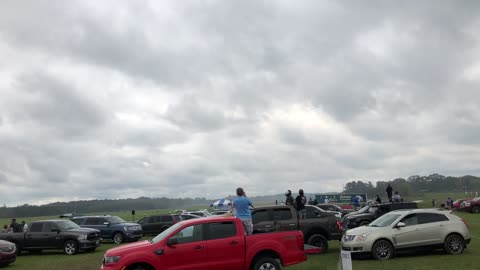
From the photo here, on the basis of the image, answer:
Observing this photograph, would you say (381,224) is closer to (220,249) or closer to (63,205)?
(220,249)

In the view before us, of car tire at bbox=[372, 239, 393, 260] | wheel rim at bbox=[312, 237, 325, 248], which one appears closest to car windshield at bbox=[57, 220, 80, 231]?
wheel rim at bbox=[312, 237, 325, 248]

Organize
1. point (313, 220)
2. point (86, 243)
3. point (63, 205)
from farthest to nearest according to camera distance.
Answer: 1. point (63, 205)
2. point (86, 243)
3. point (313, 220)

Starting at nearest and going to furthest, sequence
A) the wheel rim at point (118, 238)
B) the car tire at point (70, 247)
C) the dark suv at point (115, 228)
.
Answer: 1. the car tire at point (70, 247)
2. the dark suv at point (115, 228)
3. the wheel rim at point (118, 238)

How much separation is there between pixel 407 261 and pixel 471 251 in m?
3.06

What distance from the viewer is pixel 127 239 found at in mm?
28219

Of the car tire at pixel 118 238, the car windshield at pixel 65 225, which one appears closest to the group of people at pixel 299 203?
the car windshield at pixel 65 225

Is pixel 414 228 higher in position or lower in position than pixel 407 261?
higher

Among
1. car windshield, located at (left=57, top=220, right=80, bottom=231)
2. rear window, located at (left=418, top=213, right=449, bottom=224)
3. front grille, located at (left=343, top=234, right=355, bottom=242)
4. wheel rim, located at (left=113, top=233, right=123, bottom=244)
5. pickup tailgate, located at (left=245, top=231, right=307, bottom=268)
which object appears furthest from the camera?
wheel rim, located at (left=113, top=233, right=123, bottom=244)

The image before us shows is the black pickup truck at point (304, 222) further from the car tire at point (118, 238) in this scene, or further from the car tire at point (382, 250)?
the car tire at point (118, 238)

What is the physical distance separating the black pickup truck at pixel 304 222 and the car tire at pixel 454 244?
3.52m

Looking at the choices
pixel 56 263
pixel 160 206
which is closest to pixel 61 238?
pixel 56 263

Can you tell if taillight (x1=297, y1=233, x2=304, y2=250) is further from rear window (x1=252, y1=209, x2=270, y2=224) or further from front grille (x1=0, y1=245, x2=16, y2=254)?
front grille (x1=0, y1=245, x2=16, y2=254)

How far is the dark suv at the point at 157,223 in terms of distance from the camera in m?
32.4

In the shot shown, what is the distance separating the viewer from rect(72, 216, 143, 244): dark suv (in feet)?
92.2
